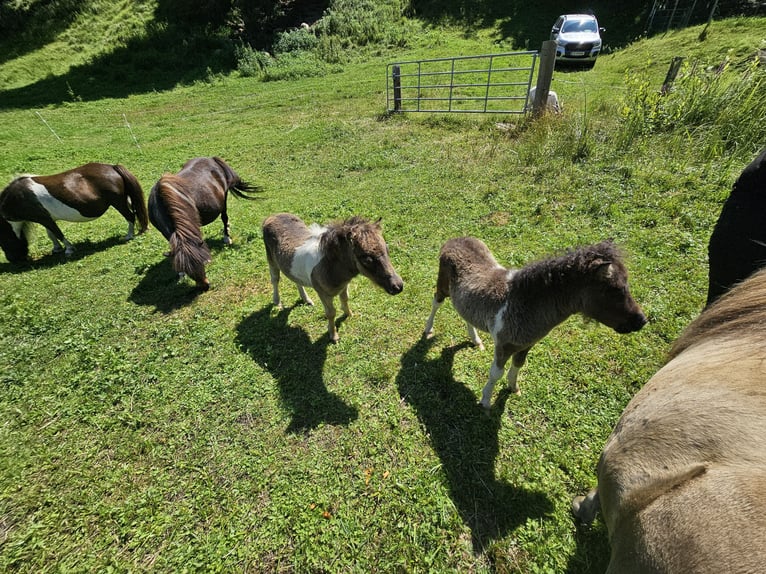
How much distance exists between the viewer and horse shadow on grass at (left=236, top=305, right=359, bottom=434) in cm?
387

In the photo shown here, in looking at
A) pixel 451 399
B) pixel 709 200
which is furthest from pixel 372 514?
pixel 709 200

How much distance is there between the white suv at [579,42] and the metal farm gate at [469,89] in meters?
1.64

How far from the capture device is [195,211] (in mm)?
6129

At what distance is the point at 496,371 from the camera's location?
3518mm

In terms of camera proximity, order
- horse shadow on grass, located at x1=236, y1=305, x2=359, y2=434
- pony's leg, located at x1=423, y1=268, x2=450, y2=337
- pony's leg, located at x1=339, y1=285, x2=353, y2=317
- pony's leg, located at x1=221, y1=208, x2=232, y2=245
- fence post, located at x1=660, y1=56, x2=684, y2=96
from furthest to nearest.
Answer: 1. fence post, located at x1=660, y1=56, x2=684, y2=96
2. pony's leg, located at x1=221, y1=208, x2=232, y2=245
3. pony's leg, located at x1=339, y1=285, x2=353, y2=317
4. pony's leg, located at x1=423, y1=268, x2=450, y2=337
5. horse shadow on grass, located at x1=236, y1=305, x2=359, y2=434

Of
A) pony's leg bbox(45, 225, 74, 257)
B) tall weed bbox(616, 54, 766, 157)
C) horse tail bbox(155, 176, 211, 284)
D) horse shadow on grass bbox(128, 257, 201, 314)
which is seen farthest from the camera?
pony's leg bbox(45, 225, 74, 257)

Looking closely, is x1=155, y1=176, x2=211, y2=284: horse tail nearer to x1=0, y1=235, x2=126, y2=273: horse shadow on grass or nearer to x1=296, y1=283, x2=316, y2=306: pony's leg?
x1=296, y1=283, x2=316, y2=306: pony's leg

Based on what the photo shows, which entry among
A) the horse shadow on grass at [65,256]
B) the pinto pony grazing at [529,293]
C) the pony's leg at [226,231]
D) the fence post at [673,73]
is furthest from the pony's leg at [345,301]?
the fence post at [673,73]

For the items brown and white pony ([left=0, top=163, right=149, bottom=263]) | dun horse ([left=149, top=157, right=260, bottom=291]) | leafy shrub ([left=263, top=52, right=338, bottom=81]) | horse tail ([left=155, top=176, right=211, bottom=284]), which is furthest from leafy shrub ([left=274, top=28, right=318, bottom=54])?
horse tail ([left=155, top=176, right=211, bottom=284])

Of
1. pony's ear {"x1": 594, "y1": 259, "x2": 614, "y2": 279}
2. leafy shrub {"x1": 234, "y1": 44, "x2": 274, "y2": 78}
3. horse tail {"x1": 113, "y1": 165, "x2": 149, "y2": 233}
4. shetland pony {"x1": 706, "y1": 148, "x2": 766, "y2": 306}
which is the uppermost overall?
leafy shrub {"x1": 234, "y1": 44, "x2": 274, "y2": 78}

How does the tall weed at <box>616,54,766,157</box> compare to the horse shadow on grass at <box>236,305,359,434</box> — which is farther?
the tall weed at <box>616,54,766,157</box>

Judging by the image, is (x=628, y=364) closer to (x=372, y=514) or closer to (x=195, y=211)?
(x=372, y=514)

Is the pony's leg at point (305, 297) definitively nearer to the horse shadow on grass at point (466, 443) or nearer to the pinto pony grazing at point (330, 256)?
the pinto pony grazing at point (330, 256)

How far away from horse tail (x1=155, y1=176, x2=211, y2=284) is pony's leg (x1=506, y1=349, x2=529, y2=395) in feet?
16.4
